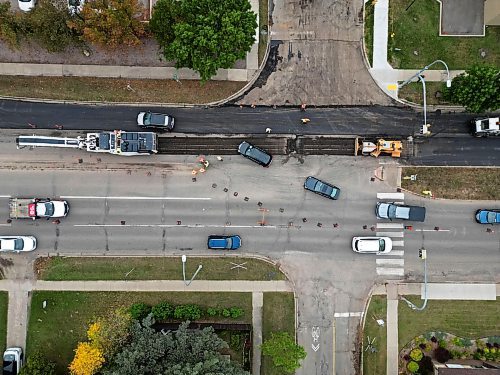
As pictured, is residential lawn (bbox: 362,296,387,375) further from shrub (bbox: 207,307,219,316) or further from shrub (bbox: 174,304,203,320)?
shrub (bbox: 174,304,203,320)

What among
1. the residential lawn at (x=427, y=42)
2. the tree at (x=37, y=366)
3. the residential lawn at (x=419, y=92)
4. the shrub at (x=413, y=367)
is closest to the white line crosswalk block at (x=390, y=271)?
the shrub at (x=413, y=367)

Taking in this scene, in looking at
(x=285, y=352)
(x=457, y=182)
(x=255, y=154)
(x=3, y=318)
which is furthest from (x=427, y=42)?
(x=3, y=318)

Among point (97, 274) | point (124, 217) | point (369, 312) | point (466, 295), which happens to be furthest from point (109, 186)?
point (466, 295)

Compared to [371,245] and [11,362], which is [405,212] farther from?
[11,362]

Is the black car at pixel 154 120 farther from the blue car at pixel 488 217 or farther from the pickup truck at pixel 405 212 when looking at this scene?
the blue car at pixel 488 217

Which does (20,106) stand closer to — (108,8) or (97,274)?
(108,8)

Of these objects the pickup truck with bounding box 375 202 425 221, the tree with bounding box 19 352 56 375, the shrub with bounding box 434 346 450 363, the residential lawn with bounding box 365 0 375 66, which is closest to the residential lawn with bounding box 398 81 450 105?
the residential lawn with bounding box 365 0 375 66

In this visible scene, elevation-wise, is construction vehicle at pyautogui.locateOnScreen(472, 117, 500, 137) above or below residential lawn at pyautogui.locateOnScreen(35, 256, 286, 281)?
above
